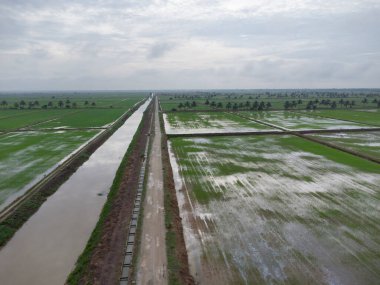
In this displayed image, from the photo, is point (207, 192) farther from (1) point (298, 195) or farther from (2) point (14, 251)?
(2) point (14, 251)

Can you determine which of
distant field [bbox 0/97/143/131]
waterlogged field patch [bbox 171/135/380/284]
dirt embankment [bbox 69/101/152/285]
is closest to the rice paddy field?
distant field [bbox 0/97/143/131]

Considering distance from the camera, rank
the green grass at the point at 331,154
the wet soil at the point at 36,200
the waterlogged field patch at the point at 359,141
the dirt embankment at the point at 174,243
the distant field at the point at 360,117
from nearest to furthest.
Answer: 1. the dirt embankment at the point at 174,243
2. the wet soil at the point at 36,200
3. the green grass at the point at 331,154
4. the waterlogged field patch at the point at 359,141
5. the distant field at the point at 360,117

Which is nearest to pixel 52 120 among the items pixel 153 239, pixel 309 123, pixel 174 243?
pixel 309 123

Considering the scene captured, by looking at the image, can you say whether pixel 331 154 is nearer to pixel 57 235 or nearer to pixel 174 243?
pixel 174 243

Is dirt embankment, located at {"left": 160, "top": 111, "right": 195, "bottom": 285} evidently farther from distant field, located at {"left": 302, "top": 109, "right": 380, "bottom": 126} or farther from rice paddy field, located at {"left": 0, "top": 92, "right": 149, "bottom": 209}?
distant field, located at {"left": 302, "top": 109, "right": 380, "bottom": 126}

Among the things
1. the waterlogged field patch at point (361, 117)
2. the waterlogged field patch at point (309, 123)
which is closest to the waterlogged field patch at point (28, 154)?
the waterlogged field patch at point (309, 123)

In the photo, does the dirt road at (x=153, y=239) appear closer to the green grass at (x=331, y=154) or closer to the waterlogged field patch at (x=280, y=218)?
the waterlogged field patch at (x=280, y=218)
